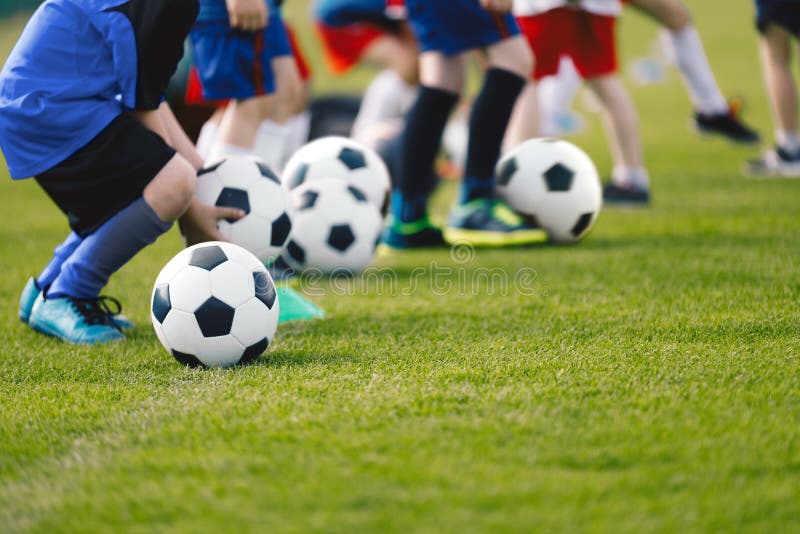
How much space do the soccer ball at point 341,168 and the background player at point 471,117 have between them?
35cm

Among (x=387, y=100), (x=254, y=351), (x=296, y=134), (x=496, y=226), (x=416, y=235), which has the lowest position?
(x=296, y=134)

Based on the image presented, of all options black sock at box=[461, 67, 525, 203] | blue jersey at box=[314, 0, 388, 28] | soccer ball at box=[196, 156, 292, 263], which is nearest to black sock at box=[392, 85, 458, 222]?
black sock at box=[461, 67, 525, 203]

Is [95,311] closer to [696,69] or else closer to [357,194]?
[357,194]

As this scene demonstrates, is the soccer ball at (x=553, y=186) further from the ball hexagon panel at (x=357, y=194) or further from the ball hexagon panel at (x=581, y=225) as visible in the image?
the ball hexagon panel at (x=357, y=194)

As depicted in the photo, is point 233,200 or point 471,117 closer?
point 233,200

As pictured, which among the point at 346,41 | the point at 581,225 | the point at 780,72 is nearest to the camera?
the point at 581,225

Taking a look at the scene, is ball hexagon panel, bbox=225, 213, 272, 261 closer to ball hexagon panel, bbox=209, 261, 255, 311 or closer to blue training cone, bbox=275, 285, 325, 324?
blue training cone, bbox=275, 285, 325, 324

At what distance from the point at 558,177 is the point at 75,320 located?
241 centimetres

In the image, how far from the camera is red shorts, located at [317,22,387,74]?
7.57 metres

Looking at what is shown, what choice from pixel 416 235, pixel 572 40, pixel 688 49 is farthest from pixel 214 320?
pixel 688 49

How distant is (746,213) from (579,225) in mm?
1350

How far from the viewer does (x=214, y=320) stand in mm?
2754

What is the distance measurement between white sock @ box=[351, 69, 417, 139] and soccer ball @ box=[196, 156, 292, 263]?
4.20 meters

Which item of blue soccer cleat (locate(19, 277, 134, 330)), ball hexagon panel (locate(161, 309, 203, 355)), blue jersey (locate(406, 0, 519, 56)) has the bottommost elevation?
blue soccer cleat (locate(19, 277, 134, 330))
